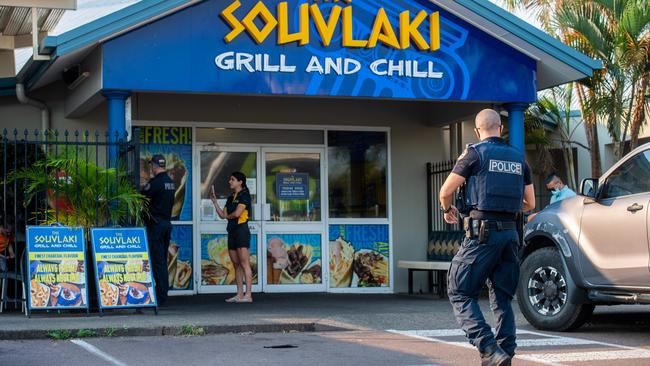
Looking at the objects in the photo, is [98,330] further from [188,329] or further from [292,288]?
[292,288]

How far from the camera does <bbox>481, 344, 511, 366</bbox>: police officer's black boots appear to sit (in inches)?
259

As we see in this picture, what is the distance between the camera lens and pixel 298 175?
14.6m

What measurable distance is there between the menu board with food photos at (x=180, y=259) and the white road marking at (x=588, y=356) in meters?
6.85

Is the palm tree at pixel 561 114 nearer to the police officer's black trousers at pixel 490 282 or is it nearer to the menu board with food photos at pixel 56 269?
the menu board with food photos at pixel 56 269

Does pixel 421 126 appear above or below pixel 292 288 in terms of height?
above

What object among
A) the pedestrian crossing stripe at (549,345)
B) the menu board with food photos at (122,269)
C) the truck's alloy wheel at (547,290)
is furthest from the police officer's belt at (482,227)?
the menu board with food photos at (122,269)

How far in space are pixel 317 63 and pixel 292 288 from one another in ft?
13.1

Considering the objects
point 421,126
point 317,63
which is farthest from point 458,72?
point 421,126

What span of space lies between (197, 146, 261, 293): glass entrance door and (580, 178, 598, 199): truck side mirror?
593 centimetres

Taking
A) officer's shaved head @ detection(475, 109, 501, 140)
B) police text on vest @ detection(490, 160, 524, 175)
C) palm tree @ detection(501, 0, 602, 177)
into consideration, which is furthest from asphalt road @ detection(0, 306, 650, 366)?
palm tree @ detection(501, 0, 602, 177)

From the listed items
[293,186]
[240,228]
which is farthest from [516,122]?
[240,228]

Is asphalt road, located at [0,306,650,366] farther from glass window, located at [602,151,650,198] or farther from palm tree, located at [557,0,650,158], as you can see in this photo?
palm tree, located at [557,0,650,158]

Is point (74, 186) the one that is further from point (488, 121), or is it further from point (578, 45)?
point (578, 45)

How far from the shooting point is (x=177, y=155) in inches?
551
